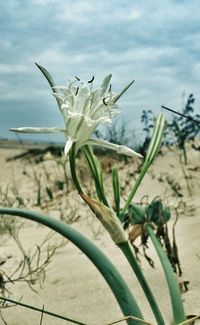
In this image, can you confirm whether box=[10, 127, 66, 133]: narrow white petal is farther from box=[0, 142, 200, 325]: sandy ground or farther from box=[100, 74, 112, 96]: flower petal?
box=[0, 142, 200, 325]: sandy ground

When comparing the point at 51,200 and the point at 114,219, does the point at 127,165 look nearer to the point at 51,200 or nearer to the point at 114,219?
the point at 51,200

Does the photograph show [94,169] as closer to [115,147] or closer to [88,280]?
[115,147]

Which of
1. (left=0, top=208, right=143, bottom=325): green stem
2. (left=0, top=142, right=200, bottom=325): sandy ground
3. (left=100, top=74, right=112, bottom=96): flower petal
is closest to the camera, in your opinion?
(left=0, top=208, right=143, bottom=325): green stem

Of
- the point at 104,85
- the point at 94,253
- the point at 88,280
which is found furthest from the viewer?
the point at 88,280

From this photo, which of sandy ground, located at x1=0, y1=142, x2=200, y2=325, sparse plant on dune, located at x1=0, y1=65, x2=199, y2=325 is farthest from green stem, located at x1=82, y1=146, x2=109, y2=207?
sandy ground, located at x1=0, y1=142, x2=200, y2=325

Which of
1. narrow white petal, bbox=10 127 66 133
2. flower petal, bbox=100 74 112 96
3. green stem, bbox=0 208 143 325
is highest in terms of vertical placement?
flower petal, bbox=100 74 112 96

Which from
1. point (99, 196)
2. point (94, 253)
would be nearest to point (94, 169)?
point (99, 196)

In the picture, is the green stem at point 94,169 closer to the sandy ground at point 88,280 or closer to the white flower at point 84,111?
the white flower at point 84,111
